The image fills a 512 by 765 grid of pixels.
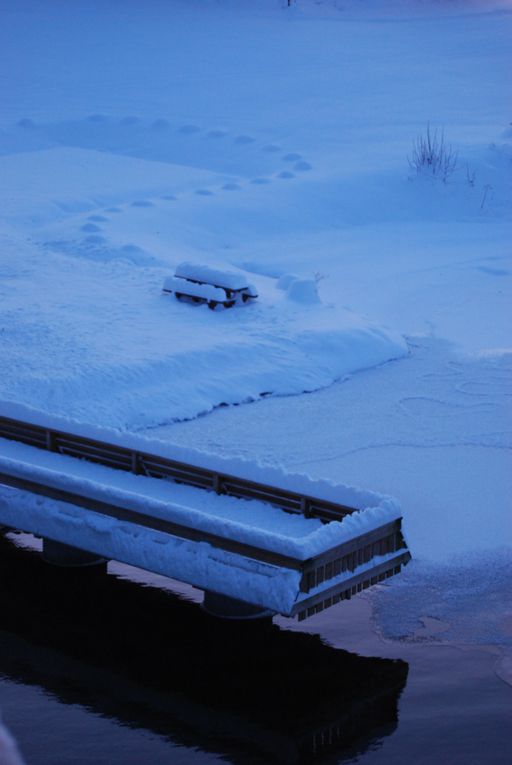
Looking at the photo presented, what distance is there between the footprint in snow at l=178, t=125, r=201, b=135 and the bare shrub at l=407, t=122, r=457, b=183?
18.0 feet

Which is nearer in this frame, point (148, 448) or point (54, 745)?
point (54, 745)

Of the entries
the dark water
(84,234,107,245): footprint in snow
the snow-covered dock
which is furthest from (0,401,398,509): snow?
(84,234,107,245): footprint in snow

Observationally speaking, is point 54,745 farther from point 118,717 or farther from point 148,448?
point 148,448

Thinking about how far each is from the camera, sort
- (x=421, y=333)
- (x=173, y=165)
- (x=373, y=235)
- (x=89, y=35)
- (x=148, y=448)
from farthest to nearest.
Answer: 1. (x=89, y=35)
2. (x=173, y=165)
3. (x=373, y=235)
4. (x=421, y=333)
5. (x=148, y=448)

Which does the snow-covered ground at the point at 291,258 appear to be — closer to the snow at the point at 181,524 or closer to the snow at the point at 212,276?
the snow at the point at 212,276

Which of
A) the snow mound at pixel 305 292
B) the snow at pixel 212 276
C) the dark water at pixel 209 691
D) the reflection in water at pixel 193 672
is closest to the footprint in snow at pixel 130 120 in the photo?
the snow at pixel 212 276

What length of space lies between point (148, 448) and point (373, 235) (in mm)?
11696

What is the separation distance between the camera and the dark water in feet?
25.3

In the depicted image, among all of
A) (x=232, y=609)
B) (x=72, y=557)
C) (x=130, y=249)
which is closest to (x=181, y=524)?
(x=232, y=609)

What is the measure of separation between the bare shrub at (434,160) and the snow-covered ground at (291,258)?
0.18 meters

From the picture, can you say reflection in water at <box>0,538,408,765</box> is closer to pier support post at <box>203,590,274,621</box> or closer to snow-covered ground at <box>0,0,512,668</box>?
pier support post at <box>203,590,274,621</box>

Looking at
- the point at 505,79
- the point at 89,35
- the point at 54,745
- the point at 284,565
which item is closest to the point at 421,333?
the point at 284,565

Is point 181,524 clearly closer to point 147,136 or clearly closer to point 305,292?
point 305,292

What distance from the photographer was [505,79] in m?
33.5
